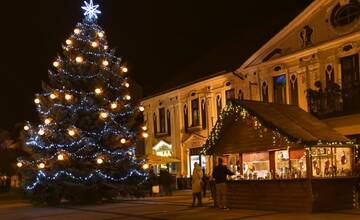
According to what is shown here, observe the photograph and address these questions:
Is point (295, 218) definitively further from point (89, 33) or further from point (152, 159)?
point (152, 159)

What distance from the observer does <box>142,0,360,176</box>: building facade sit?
24.8 meters

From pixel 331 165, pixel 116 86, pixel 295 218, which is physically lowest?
pixel 295 218

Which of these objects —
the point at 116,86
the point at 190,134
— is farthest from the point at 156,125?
the point at 116,86

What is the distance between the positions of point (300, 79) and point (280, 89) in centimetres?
180

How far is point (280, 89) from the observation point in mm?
29406

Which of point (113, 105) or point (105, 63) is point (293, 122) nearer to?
point (113, 105)

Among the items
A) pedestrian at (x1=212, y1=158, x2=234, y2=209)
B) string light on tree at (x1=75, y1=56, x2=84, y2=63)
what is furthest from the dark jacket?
string light on tree at (x1=75, y1=56, x2=84, y2=63)

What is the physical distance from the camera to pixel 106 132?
1026 inches

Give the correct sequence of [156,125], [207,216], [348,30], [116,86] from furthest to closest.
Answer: [156,125] < [116,86] < [348,30] < [207,216]

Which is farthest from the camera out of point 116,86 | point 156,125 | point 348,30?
point 156,125

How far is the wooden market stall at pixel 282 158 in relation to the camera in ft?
57.9

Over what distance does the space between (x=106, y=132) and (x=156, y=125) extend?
1475 cm

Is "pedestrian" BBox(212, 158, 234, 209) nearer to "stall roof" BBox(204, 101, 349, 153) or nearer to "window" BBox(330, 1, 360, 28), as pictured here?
"stall roof" BBox(204, 101, 349, 153)

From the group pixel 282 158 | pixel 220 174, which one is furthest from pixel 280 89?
pixel 220 174
